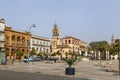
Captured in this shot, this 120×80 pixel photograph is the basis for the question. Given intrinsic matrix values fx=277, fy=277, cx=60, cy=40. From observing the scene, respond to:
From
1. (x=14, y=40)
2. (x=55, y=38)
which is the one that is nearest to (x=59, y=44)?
(x=55, y=38)

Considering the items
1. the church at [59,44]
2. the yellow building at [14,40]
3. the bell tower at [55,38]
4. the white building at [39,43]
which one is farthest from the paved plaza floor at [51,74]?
the bell tower at [55,38]

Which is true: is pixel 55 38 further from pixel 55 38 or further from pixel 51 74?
pixel 51 74

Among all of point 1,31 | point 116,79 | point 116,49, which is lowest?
point 116,79

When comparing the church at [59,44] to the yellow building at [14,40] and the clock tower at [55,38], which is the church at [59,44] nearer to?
the clock tower at [55,38]

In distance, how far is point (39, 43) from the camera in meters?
106

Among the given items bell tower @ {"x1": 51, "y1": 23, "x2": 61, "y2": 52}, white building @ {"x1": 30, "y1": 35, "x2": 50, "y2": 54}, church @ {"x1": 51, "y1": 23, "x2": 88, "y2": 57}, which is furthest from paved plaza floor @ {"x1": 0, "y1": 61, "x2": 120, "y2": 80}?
bell tower @ {"x1": 51, "y1": 23, "x2": 61, "y2": 52}

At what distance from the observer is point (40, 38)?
107438mm

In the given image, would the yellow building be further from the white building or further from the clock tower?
the clock tower

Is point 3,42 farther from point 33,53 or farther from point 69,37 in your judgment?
point 69,37

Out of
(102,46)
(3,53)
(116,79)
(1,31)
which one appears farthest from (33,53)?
(116,79)

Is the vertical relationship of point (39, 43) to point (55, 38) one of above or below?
below

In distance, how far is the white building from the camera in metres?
99.5

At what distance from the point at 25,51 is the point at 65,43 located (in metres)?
56.3

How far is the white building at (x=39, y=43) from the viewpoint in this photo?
3917 inches
